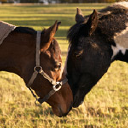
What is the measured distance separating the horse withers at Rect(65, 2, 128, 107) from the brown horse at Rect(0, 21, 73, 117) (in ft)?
1.95

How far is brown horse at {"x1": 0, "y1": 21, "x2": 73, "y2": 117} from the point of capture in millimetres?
3334

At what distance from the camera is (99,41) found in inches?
155

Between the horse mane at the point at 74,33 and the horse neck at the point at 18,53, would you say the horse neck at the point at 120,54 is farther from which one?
the horse neck at the point at 18,53

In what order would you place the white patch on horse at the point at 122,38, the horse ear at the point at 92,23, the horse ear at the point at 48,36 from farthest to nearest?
the white patch on horse at the point at 122,38
the horse ear at the point at 92,23
the horse ear at the point at 48,36

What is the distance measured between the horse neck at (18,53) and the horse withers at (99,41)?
798 mm

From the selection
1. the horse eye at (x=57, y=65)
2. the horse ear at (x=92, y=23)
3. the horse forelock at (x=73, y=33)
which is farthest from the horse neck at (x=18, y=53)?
the horse ear at (x=92, y=23)

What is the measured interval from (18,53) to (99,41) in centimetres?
125

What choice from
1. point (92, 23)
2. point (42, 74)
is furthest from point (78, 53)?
point (42, 74)

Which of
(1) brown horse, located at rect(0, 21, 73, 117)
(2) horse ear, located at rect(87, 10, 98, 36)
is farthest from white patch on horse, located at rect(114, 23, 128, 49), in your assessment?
(1) brown horse, located at rect(0, 21, 73, 117)

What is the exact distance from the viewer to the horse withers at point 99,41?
3.86 metres

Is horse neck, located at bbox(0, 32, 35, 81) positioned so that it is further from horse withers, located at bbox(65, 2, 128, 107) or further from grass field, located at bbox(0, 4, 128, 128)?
horse withers, located at bbox(65, 2, 128, 107)

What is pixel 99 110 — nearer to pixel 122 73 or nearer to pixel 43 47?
pixel 43 47

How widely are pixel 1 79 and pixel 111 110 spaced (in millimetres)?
3922

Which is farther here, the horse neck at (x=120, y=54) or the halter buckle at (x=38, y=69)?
the horse neck at (x=120, y=54)
